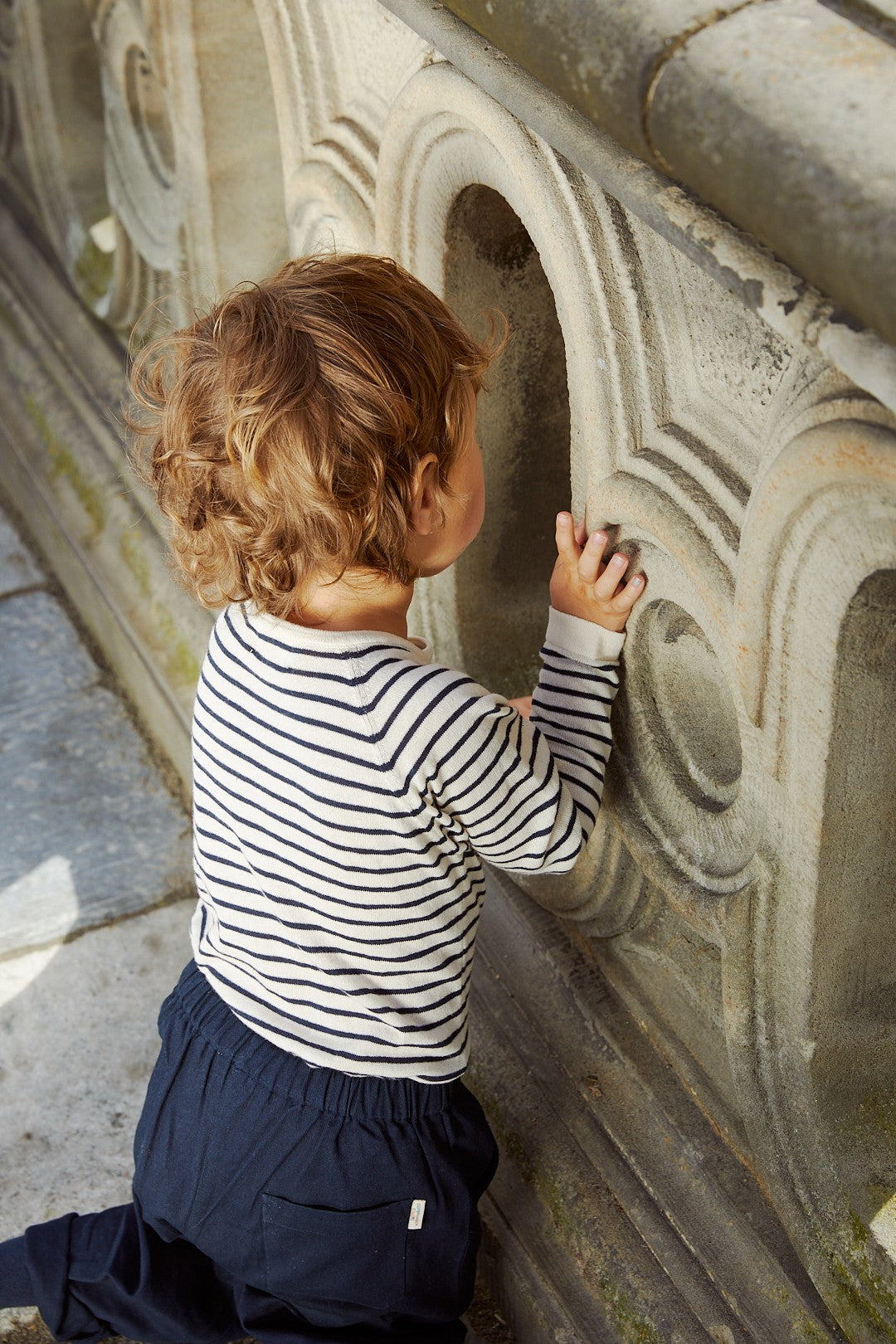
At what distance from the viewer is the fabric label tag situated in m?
1.30

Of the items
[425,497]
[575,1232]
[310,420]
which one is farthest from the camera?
[575,1232]

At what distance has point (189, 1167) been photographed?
4.38 ft

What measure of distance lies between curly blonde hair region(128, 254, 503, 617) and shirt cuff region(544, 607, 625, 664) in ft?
0.55

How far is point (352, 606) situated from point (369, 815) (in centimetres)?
18

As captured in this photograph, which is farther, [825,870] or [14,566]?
[14,566]

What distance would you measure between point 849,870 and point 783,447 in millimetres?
350

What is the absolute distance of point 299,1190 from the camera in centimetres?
128

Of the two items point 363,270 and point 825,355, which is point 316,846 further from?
point 825,355

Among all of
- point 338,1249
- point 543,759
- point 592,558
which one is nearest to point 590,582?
point 592,558

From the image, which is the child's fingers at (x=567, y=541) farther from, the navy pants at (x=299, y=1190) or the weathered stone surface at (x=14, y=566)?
the weathered stone surface at (x=14, y=566)

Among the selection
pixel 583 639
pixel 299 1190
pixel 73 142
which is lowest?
pixel 299 1190

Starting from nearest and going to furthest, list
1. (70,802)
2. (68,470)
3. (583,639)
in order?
(583,639) → (70,802) → (68,470)

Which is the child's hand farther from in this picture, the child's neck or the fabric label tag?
the fabric label tag

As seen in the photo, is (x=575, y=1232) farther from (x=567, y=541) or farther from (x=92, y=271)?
(x=92, y=271)
